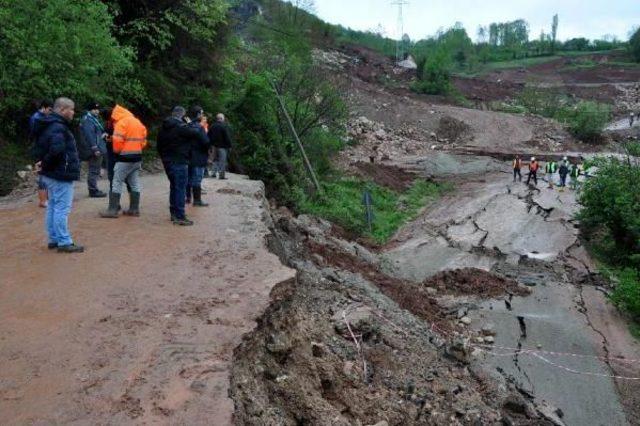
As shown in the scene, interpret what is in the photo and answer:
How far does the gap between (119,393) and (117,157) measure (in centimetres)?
454

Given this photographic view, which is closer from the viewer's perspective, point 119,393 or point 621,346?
point 119,393

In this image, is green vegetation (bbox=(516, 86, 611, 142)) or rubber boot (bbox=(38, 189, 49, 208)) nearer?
rubber boot (bbox=(38, 189, 49, 208))

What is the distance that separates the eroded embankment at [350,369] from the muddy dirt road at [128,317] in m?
0.25

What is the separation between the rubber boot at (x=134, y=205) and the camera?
323 inches

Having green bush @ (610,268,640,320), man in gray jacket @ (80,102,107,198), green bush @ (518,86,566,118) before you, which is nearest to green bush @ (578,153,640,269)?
green bush @ (610,268,640,320)

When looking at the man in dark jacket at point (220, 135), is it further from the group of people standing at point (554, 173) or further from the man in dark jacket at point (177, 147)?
the group of people standing at point (554, 173)

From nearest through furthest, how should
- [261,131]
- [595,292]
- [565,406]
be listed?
[565,406], [595,292], [261,131]

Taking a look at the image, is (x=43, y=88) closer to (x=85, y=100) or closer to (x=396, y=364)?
(x=85, y=100)

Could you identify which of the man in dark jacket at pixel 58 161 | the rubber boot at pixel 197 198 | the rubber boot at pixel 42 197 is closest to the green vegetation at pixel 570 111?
the rubber boot at pixel 197 198

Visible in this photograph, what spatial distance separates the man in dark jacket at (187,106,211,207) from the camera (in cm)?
815

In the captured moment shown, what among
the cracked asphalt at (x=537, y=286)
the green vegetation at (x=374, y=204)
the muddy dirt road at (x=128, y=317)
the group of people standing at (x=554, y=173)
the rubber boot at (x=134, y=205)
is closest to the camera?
the muddy dirt road at (x=128, y=317)

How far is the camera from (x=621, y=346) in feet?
34.3

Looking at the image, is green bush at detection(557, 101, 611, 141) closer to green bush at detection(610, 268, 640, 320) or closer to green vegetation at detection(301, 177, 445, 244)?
green vegetation at detection(301, 177, 445, 244)

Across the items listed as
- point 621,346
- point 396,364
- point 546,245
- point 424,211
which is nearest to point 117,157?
point 396,364
